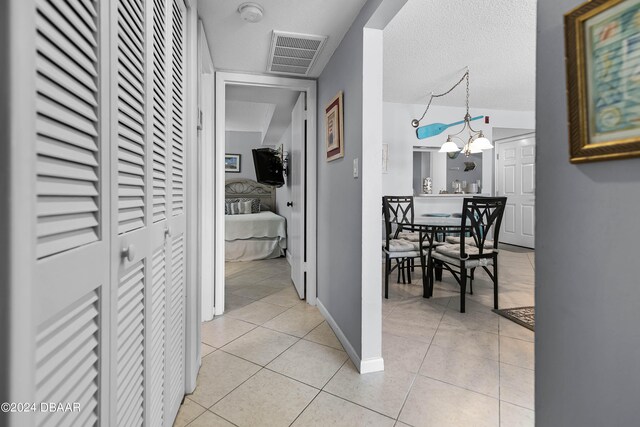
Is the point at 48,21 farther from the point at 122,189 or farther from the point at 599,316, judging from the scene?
the point at 599,316

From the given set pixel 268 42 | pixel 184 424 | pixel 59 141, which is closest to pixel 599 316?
pixel 59 141

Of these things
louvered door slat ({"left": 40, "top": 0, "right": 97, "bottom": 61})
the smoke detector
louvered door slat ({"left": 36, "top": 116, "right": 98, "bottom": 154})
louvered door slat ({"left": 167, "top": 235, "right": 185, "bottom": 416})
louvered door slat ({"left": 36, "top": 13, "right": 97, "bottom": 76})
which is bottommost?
louvered door slat ({"left": 167, "top": 235, "right": 185, "bottom": 416})

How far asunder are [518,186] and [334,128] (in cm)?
520

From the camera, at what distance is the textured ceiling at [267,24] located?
73.5 inches

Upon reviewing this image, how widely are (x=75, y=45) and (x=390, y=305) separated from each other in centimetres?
291

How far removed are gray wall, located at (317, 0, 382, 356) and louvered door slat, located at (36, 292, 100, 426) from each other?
1.45m

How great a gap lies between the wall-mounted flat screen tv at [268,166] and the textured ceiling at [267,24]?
5.98ft

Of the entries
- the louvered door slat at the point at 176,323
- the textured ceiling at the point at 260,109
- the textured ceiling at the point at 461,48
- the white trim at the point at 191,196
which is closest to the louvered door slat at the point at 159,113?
the louvered door slat at the point at 176,323

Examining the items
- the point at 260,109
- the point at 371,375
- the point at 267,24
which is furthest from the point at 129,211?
the point at 260,109

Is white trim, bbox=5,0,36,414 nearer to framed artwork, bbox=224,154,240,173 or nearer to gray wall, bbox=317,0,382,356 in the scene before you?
gray wall, bbox=317,0,382,356

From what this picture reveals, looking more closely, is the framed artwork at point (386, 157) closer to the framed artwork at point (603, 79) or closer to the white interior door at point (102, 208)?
the white interior door at point (102, 208)

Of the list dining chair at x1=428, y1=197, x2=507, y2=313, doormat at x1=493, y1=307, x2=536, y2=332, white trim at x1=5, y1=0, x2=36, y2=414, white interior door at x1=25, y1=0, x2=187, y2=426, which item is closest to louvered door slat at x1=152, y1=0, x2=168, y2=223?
white interior door at x1=25, y1=0, x2=187, y2=426

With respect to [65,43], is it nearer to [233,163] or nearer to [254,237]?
[254,237]

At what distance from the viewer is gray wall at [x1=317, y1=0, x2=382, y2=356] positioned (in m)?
1.94
